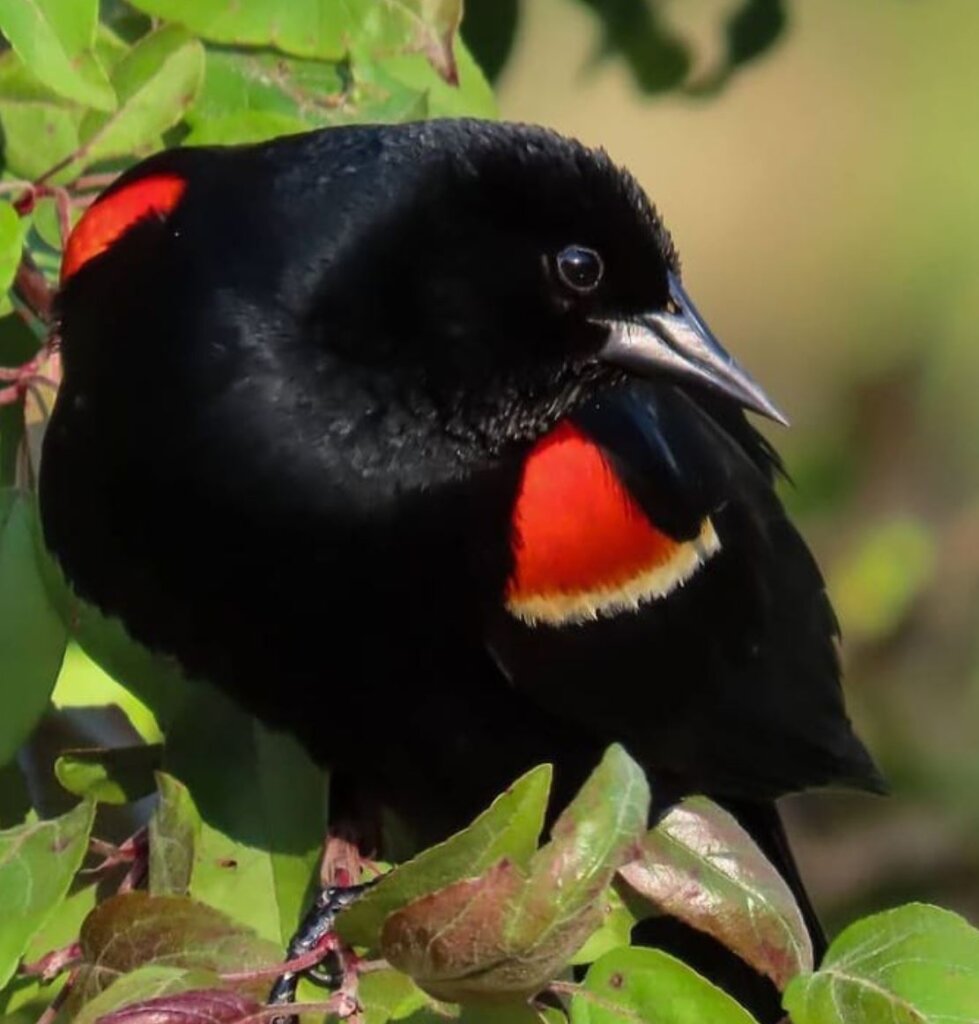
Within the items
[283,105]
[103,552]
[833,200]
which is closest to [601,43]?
[283,105]

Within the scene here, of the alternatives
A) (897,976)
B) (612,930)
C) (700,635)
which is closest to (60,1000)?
(612,930)

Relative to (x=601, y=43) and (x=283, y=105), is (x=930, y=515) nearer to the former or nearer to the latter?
(x=601, y=43)

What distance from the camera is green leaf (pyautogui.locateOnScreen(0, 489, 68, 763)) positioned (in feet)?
3.66

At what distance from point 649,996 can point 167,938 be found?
0.76ft

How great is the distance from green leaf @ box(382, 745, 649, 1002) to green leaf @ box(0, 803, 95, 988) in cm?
24

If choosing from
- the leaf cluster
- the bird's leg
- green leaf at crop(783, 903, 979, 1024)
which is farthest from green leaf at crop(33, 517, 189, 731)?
green leaf at crop(783, 903, 979, 1024)

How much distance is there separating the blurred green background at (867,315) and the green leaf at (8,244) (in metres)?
1.28

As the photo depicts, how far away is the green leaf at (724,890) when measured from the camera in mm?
1053

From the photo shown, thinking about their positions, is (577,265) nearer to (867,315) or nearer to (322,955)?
(322,955)

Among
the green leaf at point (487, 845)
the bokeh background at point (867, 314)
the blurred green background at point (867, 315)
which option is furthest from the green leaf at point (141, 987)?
the blurred green background at point (867, 315)

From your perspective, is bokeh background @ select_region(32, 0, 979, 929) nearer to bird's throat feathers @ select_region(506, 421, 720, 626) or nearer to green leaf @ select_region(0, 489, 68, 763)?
bird's throat feathers @ select_region(506, 421, 720, 626)

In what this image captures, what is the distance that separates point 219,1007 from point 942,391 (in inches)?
96.8

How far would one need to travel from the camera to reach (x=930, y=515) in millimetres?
2980

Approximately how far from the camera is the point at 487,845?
83cm
